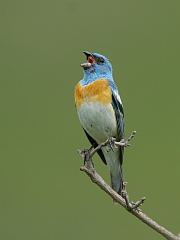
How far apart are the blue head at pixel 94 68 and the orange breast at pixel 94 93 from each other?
2.8 inches

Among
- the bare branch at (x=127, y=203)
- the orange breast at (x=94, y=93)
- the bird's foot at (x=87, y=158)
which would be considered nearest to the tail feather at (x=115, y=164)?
the orange breast at (x=94, y=93)

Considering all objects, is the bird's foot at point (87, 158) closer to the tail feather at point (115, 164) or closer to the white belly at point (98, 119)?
the white belly at point (98, 119)

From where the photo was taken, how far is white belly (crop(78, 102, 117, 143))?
5.09 m

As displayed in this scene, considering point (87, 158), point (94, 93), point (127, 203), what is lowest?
point (127, 203)

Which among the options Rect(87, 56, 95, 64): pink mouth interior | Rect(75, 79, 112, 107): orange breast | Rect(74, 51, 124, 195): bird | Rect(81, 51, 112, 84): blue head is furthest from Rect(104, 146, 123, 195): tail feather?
Rect(87, 56, 95, 64): pink mouth interior

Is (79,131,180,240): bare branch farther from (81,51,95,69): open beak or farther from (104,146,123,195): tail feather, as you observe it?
(81,51,95,69): open beak

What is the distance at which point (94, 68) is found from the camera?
5.31 meters

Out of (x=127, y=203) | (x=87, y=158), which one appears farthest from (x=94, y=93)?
(x=127, y=203)

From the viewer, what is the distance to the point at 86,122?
16.7 ft

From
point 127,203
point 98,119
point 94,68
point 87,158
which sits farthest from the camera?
point 94,68

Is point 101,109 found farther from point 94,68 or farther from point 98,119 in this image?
point 94,68

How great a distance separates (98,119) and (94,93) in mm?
206

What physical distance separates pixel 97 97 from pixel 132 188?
286 centimetres

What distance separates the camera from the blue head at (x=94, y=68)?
5277 millimetres
